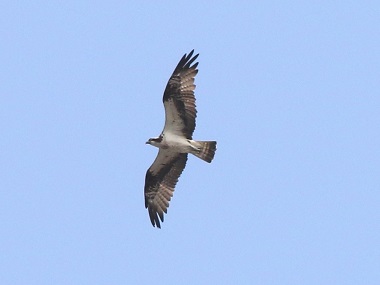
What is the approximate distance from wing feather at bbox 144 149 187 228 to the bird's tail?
37.9 inches

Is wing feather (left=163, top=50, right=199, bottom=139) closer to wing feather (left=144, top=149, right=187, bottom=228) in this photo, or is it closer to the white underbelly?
the white underbelly

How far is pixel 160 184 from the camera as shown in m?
21.8

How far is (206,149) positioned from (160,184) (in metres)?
1.81

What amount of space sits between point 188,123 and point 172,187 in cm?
198

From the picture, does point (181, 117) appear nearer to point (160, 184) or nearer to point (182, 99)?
point (182, 99)

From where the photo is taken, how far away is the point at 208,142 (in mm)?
20547

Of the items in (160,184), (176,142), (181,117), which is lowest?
(160,184)

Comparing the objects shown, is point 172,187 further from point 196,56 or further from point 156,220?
point 196,56

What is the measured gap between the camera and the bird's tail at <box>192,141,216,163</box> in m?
20.5

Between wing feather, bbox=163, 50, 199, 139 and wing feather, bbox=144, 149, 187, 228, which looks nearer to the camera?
wing feather, bbox=163, 50, 199, 139

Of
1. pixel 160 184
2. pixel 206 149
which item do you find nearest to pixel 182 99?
pixel 206 149

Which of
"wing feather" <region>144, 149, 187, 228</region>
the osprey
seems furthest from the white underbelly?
"wing feather" <region>144, 149, 187, 228</region>

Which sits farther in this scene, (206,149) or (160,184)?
(160,184)

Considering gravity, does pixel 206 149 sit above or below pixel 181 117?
below
